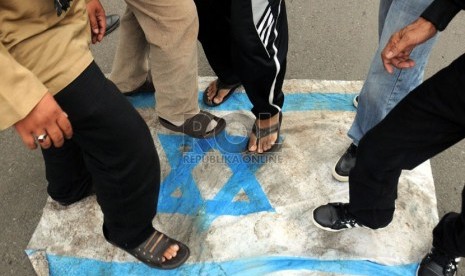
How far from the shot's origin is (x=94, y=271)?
1753 millimetres

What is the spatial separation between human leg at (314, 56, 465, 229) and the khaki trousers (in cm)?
86

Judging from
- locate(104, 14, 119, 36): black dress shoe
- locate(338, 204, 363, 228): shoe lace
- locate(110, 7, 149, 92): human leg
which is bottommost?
locate(338, 204, 363, 228): shoe lace

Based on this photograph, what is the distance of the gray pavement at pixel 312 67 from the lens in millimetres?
1975

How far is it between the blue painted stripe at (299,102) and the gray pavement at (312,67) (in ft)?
0.67

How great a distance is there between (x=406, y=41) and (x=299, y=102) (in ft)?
3.47

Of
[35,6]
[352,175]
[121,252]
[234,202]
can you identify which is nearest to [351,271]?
[352,175]

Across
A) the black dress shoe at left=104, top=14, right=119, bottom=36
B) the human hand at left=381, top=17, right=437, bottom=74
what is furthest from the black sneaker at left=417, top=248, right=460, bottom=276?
the black dress shoe at left=104, top=14, right=119, bottom=36

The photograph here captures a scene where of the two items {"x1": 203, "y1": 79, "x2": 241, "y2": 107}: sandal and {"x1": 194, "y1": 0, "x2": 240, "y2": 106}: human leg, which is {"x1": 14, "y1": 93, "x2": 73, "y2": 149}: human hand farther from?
{"x1": 203, "y1": 79, "x2": 241, "y2": 107}: sandal

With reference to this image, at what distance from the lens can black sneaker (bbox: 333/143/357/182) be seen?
6.44 feet

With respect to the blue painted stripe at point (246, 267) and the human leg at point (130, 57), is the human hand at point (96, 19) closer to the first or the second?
the human leg at point (130, 57)

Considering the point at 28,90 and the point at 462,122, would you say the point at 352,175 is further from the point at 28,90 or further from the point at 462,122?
the point at 28,90

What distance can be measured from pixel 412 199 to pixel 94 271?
1457 millimetres

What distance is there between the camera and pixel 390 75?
164cm

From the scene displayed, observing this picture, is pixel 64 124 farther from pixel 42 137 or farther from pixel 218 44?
pixel 218 44
